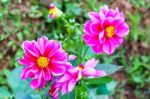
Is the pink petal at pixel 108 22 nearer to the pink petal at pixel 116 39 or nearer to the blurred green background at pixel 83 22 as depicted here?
the pink petal at pixel 116 39

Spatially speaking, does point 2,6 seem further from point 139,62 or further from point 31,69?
point 31,69

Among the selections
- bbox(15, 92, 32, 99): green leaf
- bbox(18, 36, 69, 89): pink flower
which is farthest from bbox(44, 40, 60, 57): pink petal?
bbox(15, 92, 32, 99): green leaf

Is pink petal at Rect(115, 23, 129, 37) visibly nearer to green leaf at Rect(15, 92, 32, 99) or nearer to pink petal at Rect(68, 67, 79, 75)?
→ pink petal at Rect(68, 67, 79, 75)

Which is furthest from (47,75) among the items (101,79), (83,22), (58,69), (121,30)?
(83,22)

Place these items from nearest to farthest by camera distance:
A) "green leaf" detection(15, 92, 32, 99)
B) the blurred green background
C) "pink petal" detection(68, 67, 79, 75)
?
"pink petal" detection(68, 67, 79, 75) → "green leaf" detection(15, 92, 32, 99) → the blurred green background

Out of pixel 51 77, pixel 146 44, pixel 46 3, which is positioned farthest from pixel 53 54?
pixel 146 44

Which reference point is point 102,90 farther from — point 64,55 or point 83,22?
point 83,22

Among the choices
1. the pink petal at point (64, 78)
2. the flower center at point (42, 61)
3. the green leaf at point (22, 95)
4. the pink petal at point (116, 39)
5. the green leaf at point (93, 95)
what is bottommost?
the green leaf at point (93, 95)

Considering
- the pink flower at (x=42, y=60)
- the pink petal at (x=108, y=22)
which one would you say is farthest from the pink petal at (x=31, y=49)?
the pink petal at (x=108, y=22)
